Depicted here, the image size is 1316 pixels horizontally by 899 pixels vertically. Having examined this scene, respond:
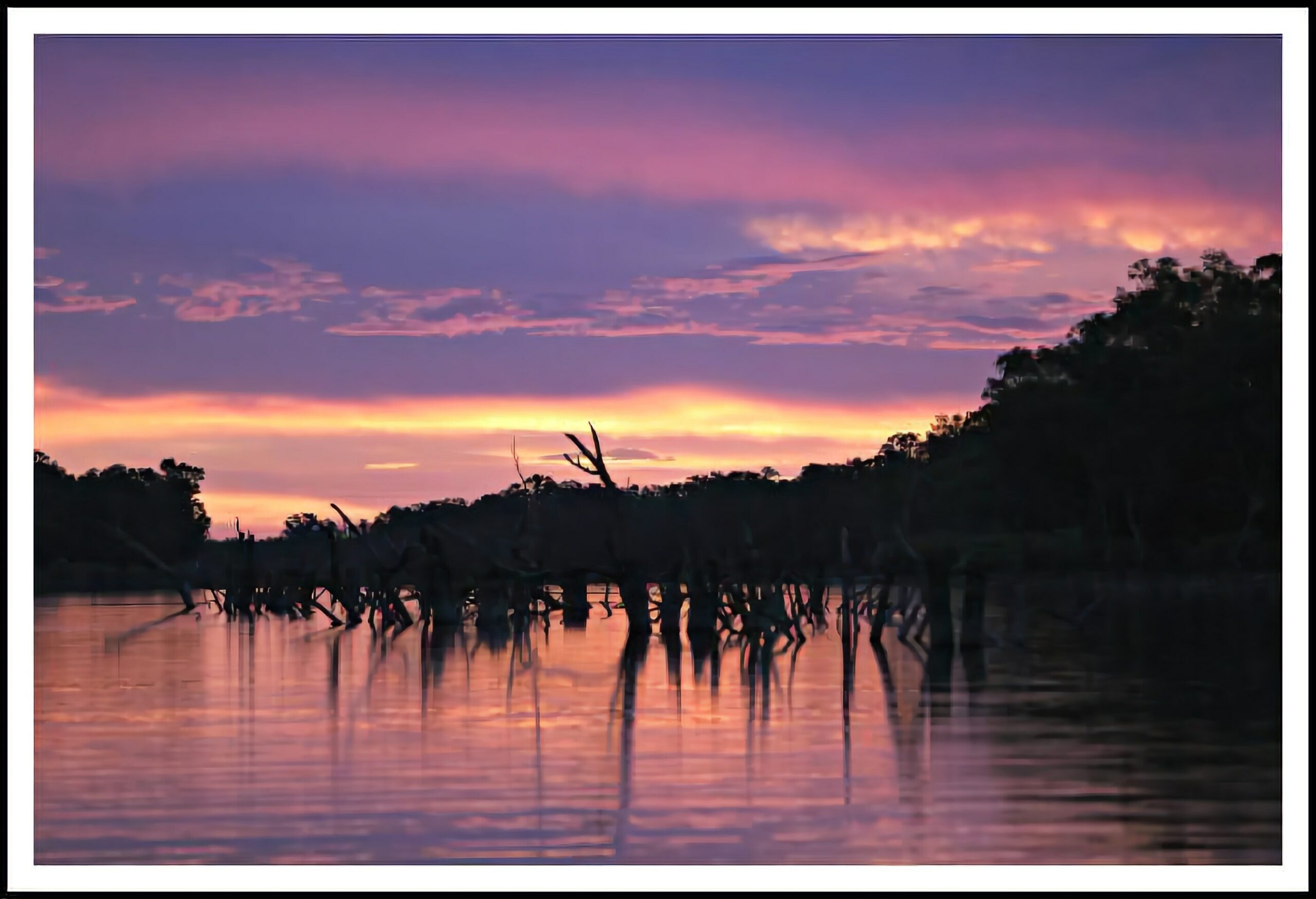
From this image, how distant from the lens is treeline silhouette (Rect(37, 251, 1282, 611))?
2313 inches

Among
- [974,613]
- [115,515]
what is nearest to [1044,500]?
[974,613]

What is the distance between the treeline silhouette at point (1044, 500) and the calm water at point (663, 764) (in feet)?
35.5

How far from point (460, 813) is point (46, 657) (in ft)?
100

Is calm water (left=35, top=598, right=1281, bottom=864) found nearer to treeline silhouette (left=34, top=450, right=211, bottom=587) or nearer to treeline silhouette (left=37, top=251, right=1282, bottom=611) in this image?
treeline silhouette (left=37, top=251, right=1282, bottom=611)

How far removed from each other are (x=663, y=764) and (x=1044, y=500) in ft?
252

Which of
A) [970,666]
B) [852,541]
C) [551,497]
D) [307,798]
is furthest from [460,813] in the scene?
[852,541]

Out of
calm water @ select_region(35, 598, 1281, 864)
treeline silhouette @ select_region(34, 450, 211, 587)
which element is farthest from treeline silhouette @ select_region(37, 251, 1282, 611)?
calm water @ select_region(35, 598, 1281, 864)

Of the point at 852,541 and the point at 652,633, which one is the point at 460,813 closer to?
the point at 652,633

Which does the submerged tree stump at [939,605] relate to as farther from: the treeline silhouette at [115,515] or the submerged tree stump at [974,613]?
the treeline silhouette at [115,515]

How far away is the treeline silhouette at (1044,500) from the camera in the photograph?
5875cm

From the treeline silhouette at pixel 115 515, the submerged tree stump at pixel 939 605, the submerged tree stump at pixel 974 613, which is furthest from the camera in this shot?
the treeline silhouette at pixel 115 515

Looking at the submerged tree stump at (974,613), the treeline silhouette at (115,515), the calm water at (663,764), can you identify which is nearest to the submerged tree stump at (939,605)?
the submerged tree stump at (974,613)

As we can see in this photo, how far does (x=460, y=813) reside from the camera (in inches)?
757

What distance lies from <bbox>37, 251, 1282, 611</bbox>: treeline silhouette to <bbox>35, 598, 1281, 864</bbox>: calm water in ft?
35.5
